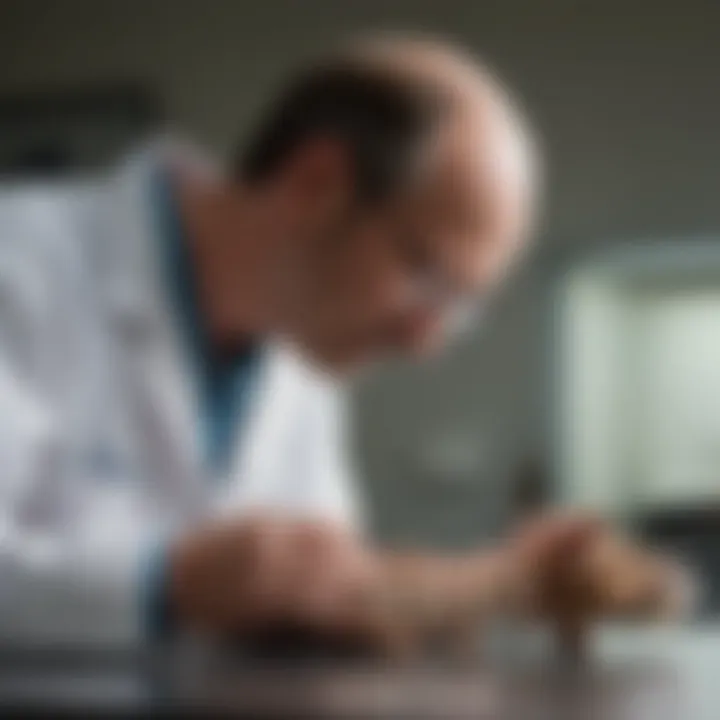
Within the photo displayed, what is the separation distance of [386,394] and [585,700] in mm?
270

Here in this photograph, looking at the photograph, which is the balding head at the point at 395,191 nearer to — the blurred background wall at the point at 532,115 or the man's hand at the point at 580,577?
the blurred background wall at the point at 532,115

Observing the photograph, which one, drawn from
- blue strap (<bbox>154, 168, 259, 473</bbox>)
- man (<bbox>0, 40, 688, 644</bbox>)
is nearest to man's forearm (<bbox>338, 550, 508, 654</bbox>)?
man (<bbox>0, 40, 688, 644</bbox>)

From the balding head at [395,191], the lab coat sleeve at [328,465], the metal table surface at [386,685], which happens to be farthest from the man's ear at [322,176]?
the metal table surface at [386,685]

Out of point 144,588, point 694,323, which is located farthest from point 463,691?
point 694,323

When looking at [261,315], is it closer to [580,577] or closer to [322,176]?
[322,176]

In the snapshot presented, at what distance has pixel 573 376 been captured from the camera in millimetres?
827

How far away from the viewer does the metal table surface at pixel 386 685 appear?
0.56 meters

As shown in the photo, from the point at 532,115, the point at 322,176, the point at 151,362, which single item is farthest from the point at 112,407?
the point at 532,115

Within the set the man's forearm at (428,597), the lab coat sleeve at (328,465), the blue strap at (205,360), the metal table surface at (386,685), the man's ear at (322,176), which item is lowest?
the metal table surface at (386,685)

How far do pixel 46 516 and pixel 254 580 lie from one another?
0.11 m

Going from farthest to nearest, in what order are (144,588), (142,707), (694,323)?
(694,323) → (144,588) → (142,707)

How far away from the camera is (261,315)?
0.84 meters

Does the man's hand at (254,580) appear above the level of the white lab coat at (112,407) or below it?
below

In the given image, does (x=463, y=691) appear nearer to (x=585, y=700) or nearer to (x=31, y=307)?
(x=585, y=700)
